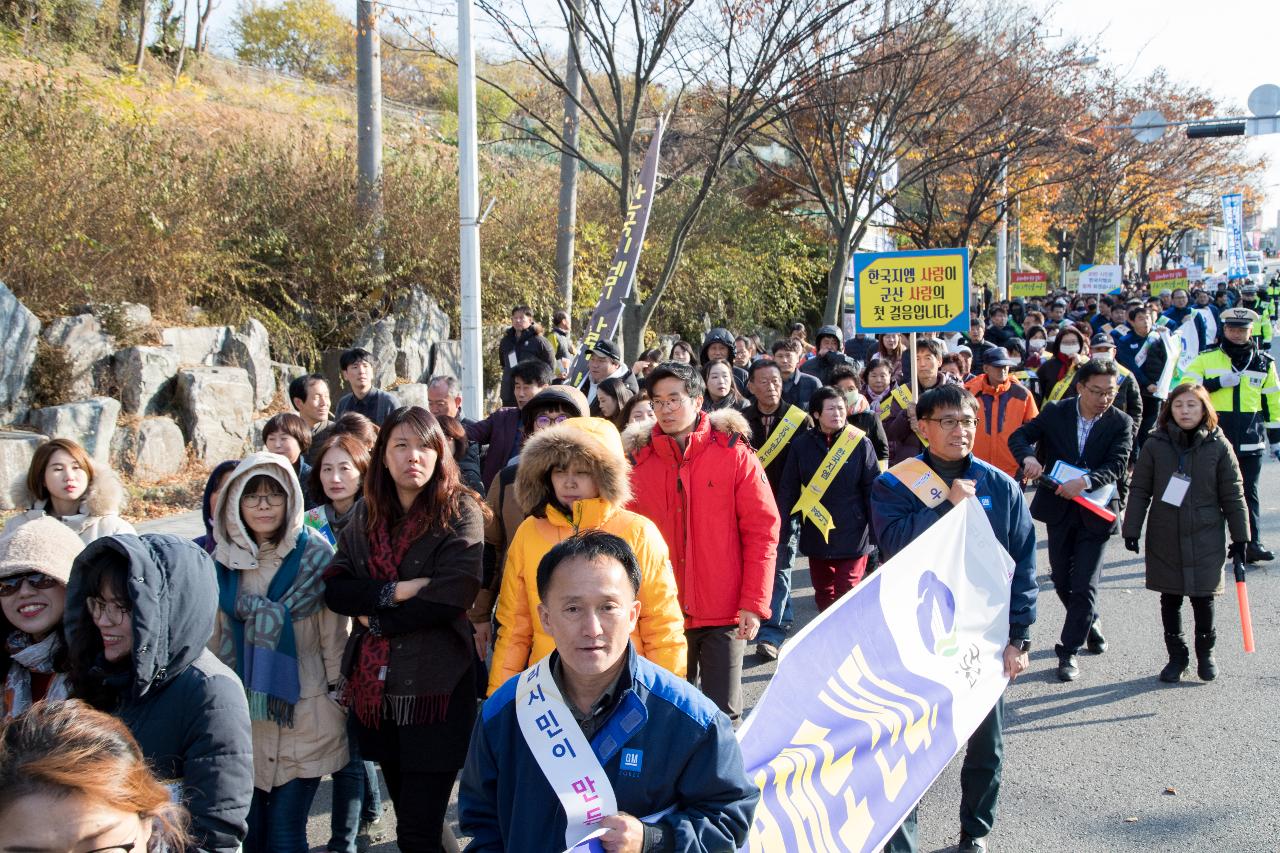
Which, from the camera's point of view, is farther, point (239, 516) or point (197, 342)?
point (197, 342)

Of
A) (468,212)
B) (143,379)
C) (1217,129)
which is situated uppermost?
(1217,129)

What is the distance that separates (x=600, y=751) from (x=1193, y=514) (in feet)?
17.4

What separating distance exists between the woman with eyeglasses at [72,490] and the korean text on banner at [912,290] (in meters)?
6.14

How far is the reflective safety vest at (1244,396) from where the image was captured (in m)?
9.40

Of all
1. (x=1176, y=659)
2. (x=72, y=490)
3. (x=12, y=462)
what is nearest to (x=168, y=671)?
(x=72, y=490)

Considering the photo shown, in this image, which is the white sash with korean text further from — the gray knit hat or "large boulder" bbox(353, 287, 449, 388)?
"large boulder" bbox(353, 287, 449, 388)

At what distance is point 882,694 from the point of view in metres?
3.78

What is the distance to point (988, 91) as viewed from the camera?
2034cm

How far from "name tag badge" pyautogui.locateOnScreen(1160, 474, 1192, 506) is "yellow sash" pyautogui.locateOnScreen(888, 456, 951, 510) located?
263 cm

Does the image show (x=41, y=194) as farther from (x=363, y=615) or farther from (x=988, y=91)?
(x=988, y=91)

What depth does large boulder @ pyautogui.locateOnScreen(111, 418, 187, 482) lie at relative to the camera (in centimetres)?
1061

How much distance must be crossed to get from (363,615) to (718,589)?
164cm

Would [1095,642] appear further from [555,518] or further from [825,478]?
[555,518]

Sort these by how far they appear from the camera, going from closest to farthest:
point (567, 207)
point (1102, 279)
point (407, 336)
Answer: point (407, 336), point (567, 207), point (1102, 279)
